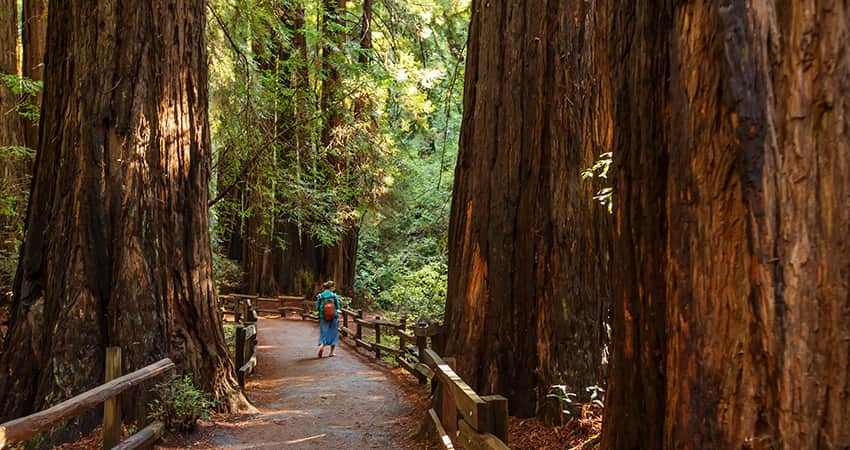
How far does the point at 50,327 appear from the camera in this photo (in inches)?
279

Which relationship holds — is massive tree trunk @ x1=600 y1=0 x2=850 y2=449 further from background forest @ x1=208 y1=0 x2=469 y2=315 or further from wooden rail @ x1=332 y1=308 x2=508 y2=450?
background forest @ x1=208 y1=0 x2=469 y2=315

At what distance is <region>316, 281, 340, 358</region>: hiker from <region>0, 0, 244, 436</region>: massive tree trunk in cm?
628

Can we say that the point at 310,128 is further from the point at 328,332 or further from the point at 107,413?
the point at 107,413

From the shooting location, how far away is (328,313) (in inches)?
572

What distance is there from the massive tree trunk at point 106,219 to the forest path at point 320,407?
3.12ft

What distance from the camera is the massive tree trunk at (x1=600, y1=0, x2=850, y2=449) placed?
209cm

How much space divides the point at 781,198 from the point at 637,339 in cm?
97

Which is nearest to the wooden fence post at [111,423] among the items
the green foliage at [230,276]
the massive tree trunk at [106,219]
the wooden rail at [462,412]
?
the massive tree trunk at [106,219]

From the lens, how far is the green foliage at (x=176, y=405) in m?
6.94

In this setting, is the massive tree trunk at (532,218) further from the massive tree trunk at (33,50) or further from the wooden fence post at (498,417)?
the massive tree trunk at (33,50)

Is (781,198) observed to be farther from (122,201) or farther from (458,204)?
(122,201)

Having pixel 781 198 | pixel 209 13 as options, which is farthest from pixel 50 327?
pixel 209 13

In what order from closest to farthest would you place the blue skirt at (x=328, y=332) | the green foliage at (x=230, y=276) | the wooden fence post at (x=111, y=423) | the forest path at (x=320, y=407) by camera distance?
1. the wooden fence post at (x=111, y=423)
2. the forest path at (x=320, y=407)
3. the blue skirt at (x=328, y=332)
4. the green foliage at (x=230, y=276)

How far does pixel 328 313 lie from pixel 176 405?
747 cm
